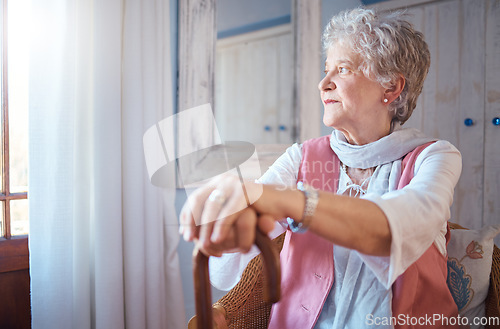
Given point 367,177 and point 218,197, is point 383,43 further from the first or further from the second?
point 218,197

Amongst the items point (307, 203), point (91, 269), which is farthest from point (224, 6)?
point (307, 203)

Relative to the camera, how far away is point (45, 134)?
129cm

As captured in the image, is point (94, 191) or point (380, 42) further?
point (94, 191)

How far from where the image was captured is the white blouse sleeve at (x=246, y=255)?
111 centimetres

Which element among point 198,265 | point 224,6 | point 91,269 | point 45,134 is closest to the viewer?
point 198,265

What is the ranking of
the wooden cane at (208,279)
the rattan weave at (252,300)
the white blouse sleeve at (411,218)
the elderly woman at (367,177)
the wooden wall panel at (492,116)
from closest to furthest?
the wooden cane at (208,279) < the white blouse sleeve at (411,218) < the elderly woman at (367,177) < the rattan weave at (252,300) < the wooden wall panel at (492,116)

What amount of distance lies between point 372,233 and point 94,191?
109 cm

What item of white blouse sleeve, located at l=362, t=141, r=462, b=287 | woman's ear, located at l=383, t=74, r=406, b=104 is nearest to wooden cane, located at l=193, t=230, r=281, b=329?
white blouse sleeve, located at l=362, t=141, r=462, b=287

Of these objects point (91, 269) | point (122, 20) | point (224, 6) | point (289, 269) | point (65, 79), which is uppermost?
point (224, 6)

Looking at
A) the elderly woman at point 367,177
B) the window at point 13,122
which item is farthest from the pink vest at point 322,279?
the window at point 13,122

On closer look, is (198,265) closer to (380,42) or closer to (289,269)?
(289,269)

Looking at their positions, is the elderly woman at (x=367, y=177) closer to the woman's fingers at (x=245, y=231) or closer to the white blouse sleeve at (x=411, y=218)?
the white blouse sleeve at (x=411, y=218)

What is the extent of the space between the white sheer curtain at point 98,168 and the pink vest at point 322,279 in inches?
25.9

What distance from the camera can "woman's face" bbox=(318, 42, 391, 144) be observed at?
3.72 ft
